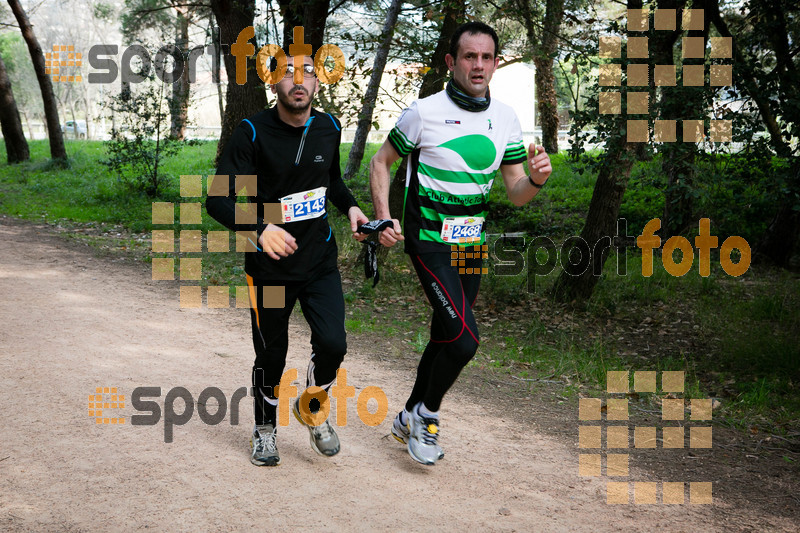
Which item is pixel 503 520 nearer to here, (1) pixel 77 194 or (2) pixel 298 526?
(2) pixel 298 526

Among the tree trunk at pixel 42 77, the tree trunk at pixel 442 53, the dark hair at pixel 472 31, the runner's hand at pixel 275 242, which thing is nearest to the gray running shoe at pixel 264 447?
the runner's hand at pixel 275 242

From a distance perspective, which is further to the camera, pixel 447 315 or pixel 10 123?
pixel 10 123

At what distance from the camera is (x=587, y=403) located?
255 inches

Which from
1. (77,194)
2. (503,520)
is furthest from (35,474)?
(77,194)

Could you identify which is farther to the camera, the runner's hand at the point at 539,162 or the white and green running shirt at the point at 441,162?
the white and green running shirt at the point at 441,162

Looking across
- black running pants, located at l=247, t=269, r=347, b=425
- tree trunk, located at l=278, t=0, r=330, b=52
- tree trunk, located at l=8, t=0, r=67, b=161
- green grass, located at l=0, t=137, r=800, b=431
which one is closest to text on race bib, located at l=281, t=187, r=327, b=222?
black running pants, located at l=247, t=269, r=347, b=425

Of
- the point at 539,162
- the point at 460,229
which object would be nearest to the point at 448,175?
the point at 460,229

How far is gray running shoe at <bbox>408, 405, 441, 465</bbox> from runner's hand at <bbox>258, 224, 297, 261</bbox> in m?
1.45

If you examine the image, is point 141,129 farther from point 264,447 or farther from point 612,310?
point 264,447

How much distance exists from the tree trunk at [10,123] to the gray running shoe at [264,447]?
21.5 meters

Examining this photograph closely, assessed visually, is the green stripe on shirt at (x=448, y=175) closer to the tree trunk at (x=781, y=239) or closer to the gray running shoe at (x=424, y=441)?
the gray running shoe at (x=424, y=441)

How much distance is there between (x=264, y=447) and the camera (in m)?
4.28

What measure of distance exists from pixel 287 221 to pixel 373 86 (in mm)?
6792

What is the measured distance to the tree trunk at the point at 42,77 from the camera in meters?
20.5
